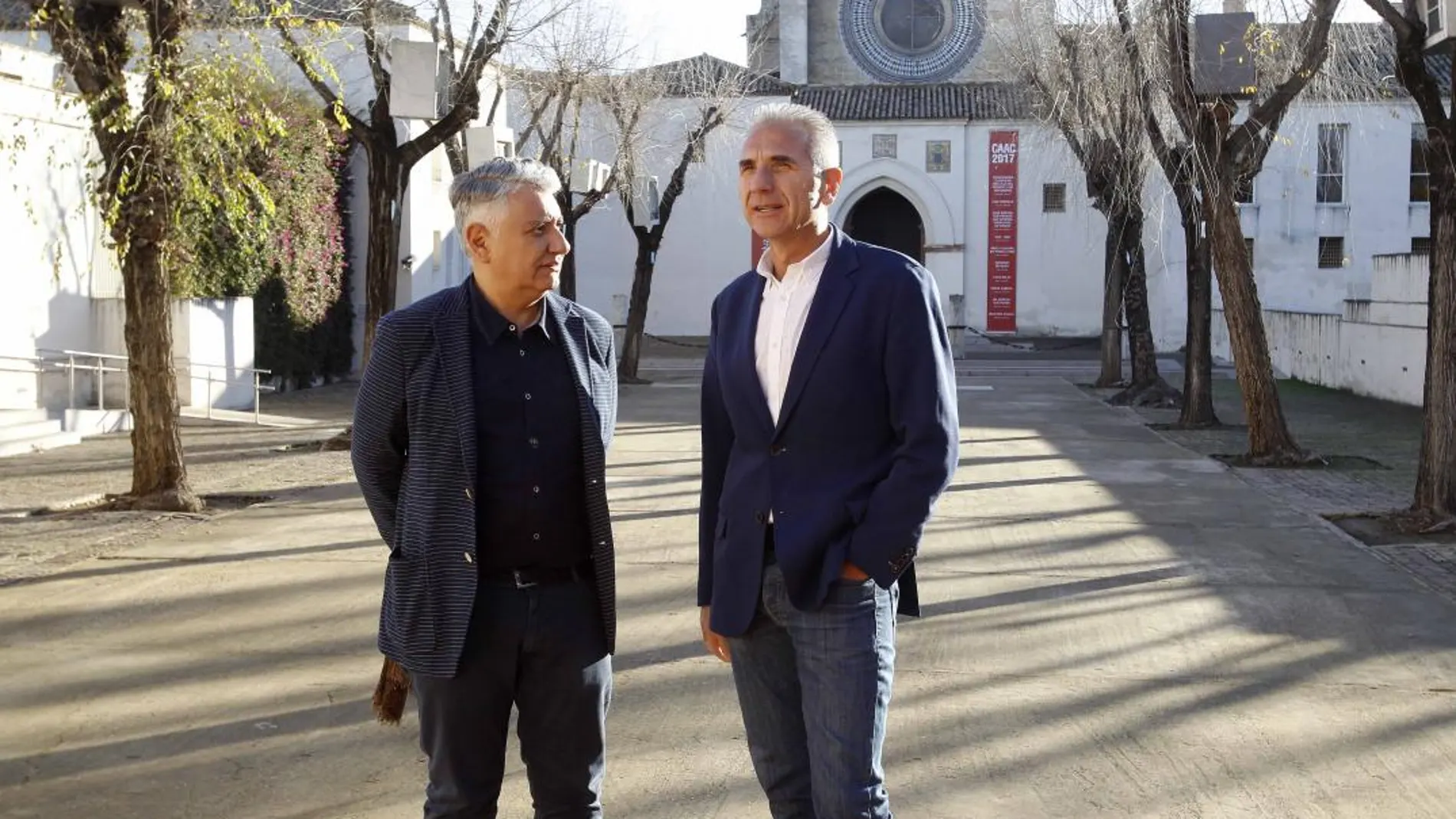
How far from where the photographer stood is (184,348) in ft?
67.8

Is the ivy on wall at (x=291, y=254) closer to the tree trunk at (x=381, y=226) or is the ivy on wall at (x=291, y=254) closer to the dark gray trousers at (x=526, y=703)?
the tree trunk at (x=381, y=226)

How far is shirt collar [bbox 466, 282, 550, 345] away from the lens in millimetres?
3676

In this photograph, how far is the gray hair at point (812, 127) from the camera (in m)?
3.47

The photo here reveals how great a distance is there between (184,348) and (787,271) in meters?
18.4

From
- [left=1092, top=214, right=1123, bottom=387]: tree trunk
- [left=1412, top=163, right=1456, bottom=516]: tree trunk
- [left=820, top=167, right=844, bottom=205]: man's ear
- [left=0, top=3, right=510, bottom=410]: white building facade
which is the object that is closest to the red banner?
[left=1092, top=214, right=1123, bottom=387]: tree trunk

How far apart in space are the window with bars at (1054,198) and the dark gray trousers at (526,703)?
44.1m

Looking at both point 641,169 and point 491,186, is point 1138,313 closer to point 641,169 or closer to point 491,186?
point 641,169

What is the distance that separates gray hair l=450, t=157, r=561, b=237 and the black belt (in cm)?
72

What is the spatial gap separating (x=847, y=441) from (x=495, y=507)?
30.5 inches

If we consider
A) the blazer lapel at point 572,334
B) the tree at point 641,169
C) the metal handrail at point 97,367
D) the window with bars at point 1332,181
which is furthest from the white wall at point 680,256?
the blazer lapel at point 572,334

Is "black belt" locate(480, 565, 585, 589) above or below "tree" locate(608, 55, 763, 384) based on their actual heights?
below

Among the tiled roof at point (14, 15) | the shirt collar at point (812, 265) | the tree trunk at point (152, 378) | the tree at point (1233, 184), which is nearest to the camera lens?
the shirt collar at point (812, 265)

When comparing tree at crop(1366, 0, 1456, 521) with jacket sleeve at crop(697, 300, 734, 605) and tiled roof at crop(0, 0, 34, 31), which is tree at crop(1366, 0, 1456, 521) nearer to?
jacket sleeve at crop(697, 300, 734, 605)

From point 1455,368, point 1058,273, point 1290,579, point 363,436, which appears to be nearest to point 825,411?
point 363,436
